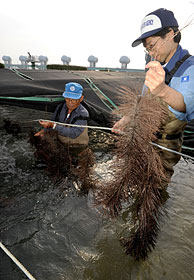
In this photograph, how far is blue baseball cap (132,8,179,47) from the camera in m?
1.70

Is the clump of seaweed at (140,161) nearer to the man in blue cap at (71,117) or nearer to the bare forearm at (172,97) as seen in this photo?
the bare forearm at (172,97)

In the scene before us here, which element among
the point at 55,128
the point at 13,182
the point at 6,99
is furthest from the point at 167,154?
the point at 6,99

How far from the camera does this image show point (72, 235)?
2.03 meters

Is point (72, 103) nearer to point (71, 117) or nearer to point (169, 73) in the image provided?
point (71, 117)

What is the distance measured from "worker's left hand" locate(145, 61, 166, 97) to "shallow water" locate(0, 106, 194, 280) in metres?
1.67

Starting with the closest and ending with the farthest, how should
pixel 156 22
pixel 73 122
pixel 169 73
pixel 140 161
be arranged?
pixel 140 161, pixel 156 22, pixel 169 73, pixel 73 122

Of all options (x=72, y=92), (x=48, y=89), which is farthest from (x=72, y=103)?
(x=48, y=89)

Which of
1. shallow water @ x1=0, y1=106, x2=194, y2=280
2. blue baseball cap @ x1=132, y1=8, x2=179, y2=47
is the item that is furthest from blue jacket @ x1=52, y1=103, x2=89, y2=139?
blue baseball cap @ x1=132, y1=8, x2=179, y2=47

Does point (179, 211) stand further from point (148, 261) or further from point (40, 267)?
point (40, 267)

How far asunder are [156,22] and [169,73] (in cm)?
56

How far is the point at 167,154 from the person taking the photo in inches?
94.6

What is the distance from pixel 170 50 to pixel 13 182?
2962mm

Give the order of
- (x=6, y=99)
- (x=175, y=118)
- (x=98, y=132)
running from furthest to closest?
(x=98, y=132), (x=6, y=99), (x=175, y=118)

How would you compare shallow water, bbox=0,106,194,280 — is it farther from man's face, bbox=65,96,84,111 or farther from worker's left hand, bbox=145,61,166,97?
→ worker's left hand, bbox=145,61,166,97
